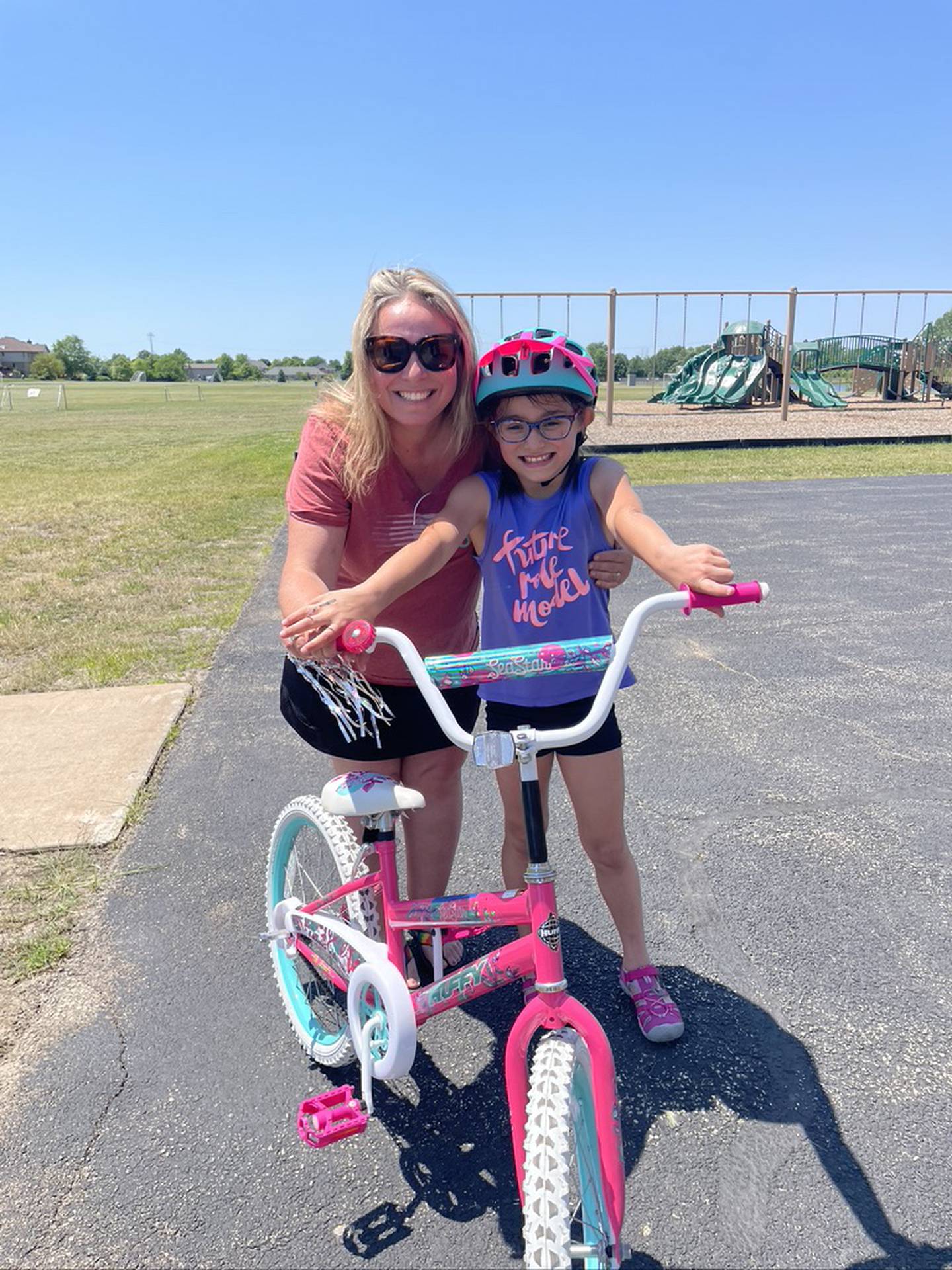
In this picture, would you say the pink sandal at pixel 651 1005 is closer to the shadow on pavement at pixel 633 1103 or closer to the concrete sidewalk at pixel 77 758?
the shadow on pavement at pixel 633 1103

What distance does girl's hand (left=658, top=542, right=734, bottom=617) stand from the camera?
188 centimetres

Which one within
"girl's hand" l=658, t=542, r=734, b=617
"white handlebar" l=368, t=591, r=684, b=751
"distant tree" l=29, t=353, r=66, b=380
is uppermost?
"distant tree" l=29, t=353, r=66, b=380

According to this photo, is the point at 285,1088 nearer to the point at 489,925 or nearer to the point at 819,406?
the point at 489,925

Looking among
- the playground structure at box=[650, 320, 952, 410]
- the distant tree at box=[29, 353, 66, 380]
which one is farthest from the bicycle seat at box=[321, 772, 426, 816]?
the distant tree at box=[29, 353, 66, 380]

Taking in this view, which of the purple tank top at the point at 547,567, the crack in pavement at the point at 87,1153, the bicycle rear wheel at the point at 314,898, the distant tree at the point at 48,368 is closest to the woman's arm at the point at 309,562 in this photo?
the purple tank top at the point at 547,567

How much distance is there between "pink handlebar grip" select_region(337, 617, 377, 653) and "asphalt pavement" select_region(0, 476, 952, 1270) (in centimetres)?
125

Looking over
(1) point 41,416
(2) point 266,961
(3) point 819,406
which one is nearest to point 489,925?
(2) point 266,961

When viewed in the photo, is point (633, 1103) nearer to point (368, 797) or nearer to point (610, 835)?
point (610, 835)

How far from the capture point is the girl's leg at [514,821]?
257 centimetres

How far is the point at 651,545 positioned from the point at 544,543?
0.32m

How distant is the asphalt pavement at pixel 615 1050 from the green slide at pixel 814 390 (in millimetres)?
25301

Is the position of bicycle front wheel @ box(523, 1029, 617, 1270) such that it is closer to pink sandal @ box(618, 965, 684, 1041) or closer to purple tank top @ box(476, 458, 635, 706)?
pink sandal @ box(618, 965, 684, 1041)

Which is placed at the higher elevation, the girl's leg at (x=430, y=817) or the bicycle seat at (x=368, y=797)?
the bicycle seat at (x=368, y=797)

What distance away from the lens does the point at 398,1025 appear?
1.96m
